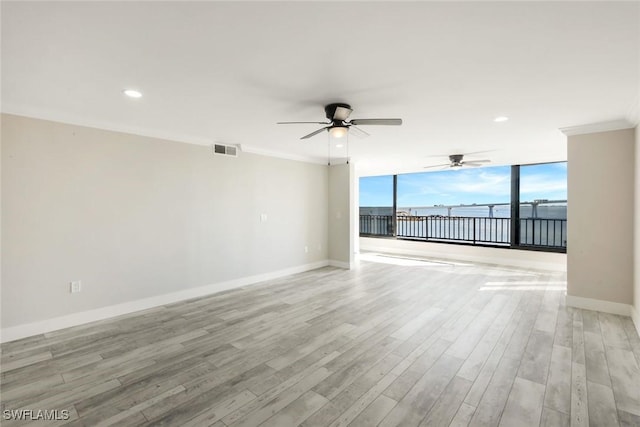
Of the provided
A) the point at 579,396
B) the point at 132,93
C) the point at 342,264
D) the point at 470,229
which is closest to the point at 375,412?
the point at 579,396

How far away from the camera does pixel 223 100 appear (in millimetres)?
2939

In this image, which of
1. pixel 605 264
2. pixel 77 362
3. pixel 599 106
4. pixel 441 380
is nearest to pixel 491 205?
pixel 605 264

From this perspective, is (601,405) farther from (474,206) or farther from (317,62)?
(474,206)

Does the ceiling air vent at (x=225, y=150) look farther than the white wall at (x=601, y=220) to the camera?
Yes

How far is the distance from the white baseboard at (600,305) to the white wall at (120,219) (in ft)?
15.3

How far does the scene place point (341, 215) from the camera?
21.8 ft

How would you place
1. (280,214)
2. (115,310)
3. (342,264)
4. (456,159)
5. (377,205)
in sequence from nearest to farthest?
1. (115,310)
2. (280,214)
3. (456,159)
4. (342,264)
5. (377,205)

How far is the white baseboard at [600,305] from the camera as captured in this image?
369 cm

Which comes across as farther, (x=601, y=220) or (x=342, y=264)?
(x=342, y=264)

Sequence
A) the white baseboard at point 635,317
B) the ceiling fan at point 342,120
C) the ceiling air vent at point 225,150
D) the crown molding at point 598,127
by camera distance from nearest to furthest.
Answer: the ceiling fan at point 342,120, the white baseboard at point 635,317, the crown molding at point 598,127, the ceiling air vent at point 225,150

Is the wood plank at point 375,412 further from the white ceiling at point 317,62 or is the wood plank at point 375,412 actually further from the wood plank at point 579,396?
the white ceiling at point 317,62

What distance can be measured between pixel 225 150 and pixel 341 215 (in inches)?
115

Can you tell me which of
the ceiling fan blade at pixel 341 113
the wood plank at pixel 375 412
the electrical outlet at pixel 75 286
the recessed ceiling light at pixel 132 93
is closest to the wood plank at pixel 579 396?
the wood plank at pixel 375 412

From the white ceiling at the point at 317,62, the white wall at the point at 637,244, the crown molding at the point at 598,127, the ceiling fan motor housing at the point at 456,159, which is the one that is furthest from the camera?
the ceiling fan motor housing at the point at 456,159
